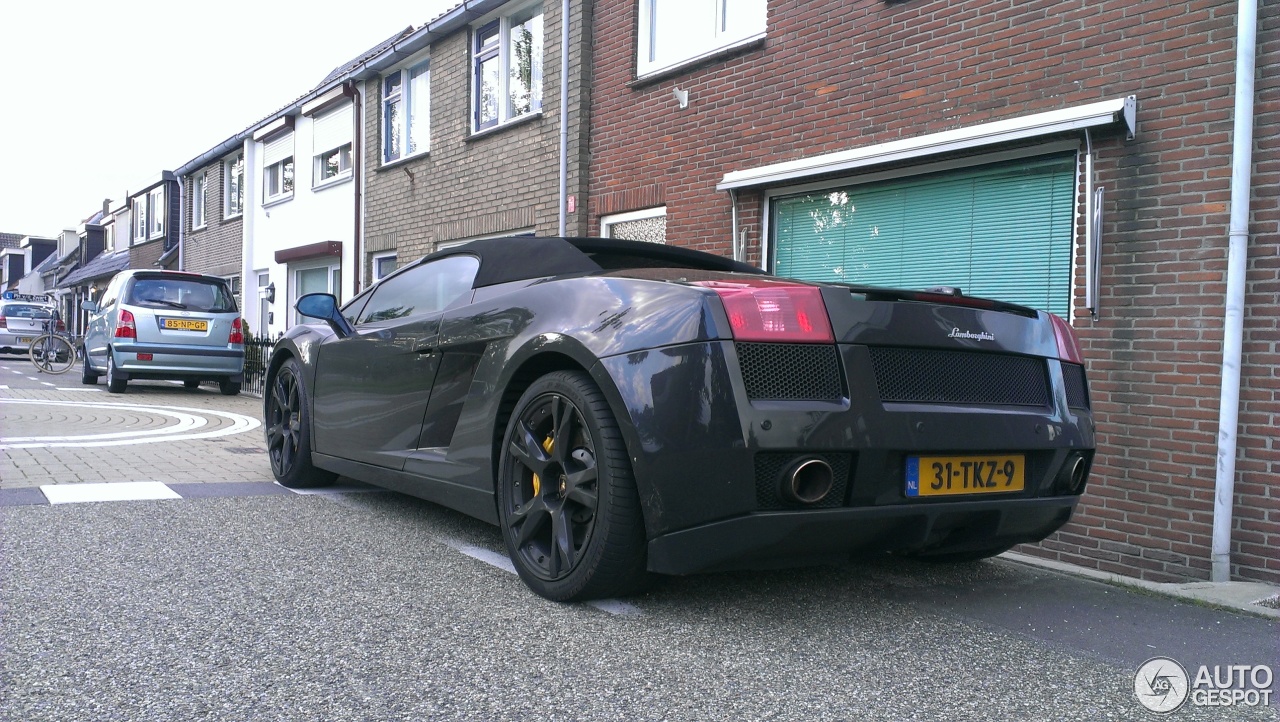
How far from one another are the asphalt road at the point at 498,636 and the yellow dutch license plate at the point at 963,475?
50cm

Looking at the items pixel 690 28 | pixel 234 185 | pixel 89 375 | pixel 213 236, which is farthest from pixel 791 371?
pixel 213 236

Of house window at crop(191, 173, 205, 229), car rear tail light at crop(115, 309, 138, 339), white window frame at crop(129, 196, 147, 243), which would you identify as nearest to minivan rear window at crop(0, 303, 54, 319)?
white window frame at crop(129, 196, 147, 243)

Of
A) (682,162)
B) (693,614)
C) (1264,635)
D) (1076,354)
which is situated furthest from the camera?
(682,162)

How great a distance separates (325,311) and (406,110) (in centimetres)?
1041

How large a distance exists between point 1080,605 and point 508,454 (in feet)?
7.67

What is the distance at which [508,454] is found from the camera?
366 cm

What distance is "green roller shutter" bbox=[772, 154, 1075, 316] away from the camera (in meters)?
5.86

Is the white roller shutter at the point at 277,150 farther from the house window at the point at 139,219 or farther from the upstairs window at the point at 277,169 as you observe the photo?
the house window at the point at 139,219

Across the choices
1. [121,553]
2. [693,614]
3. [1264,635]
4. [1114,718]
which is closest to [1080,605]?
[1264,635]

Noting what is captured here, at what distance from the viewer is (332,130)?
672 inches

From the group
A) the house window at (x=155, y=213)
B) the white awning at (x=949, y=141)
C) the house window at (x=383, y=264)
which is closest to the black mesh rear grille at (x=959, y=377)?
the white awning at (x=949, y=141)

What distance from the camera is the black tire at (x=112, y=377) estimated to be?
13586 mm

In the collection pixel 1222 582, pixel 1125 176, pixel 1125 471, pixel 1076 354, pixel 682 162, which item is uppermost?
pixel 682 162

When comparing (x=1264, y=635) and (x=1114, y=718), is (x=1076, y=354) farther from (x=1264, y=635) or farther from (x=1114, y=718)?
(x=1114, y=718)
